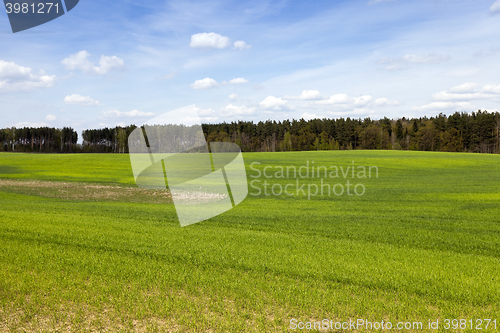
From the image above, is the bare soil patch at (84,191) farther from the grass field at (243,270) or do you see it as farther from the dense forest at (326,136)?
the dense forest at (326,136)

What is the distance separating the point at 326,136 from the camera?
123m

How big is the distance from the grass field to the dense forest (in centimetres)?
7242

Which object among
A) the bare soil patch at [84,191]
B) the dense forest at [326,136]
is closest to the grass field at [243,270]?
the bare soil patch at [84,191]

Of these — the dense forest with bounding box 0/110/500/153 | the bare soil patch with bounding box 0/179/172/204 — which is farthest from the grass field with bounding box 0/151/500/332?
the dense forest with bounding box 0/110/500/153

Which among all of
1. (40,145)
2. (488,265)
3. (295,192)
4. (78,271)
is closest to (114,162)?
(295,192)

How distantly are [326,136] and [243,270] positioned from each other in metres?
119

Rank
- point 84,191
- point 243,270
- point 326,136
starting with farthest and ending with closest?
point 326,136 < point 84,191 < point 243,270

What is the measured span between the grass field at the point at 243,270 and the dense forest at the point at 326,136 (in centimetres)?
7242

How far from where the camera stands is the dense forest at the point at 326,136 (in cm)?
10250

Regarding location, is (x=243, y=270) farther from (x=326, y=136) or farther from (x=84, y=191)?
(x=326, y=136)

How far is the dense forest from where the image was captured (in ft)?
336

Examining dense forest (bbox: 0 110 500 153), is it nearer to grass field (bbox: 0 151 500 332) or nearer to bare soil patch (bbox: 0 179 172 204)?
bare soil patch (bbox: 0 179 172 204)

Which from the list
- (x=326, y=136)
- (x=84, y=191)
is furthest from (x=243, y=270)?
(x=326, y=136)

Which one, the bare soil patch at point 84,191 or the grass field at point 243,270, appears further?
the bare soil patch at point 84,191
